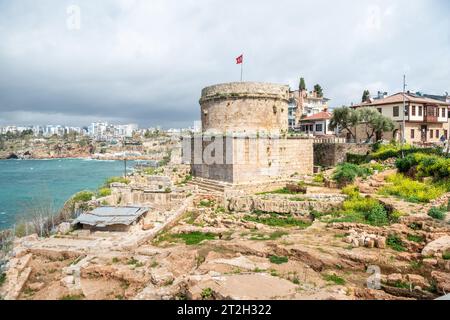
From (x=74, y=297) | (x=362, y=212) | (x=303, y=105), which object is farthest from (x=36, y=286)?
(x=303, y=105)

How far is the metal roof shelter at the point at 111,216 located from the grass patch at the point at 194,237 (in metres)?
1.90

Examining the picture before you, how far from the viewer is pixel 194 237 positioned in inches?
460

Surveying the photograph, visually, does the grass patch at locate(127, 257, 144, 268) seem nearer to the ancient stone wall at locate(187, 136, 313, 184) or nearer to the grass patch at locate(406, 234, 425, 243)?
the grass patch at locate(406, 234, 425, 243)

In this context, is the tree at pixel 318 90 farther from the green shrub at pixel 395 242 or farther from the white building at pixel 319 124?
the green shrub at pixel 395 242

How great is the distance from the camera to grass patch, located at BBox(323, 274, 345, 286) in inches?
287

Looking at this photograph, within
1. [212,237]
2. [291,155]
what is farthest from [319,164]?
[212,237]

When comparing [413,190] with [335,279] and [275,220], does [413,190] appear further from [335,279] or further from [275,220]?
[335,279]

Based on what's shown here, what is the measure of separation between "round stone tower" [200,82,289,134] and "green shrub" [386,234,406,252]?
10.5 m

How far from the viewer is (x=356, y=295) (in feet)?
21.5

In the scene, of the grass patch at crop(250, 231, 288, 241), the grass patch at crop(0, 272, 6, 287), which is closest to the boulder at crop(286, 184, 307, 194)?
the grass patch at crop(250, 231, 288, 241)

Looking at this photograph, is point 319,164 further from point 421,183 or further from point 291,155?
point 421,183

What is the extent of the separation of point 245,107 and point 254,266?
12898 millimetres

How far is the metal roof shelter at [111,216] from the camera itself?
11.8m
